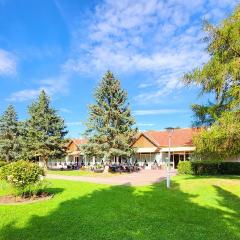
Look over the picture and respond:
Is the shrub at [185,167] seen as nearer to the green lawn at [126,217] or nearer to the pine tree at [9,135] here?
the green lawn at [126,217]

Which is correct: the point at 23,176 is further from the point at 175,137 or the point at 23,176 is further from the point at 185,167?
the point at 175,137

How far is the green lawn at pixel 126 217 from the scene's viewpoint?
28.8ft

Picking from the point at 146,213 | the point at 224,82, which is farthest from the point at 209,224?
the point at 224,82

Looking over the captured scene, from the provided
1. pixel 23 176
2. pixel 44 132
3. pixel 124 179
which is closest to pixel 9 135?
pixel 44 132

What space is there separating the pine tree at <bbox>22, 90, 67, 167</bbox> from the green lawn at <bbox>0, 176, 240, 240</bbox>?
2917 centimetres

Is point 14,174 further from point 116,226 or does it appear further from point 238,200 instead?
point 238,200

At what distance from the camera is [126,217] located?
10.8 meters

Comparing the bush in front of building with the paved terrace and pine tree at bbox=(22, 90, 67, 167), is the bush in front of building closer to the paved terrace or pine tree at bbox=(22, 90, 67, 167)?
the paved terrace

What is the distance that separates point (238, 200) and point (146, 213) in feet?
18.4

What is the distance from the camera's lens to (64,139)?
46.1m

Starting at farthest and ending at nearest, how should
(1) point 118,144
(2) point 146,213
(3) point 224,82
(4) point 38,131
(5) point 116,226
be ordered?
1. (4) point 38,131
2. (1) point 118,144
3. (3) point 224,82
4. (2) point 146,213
5. (5) point 116,226

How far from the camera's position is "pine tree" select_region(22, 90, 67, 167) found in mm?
44250

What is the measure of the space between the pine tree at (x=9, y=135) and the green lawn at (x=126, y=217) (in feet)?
119

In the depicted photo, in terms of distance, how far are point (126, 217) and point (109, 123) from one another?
26.5 meters
